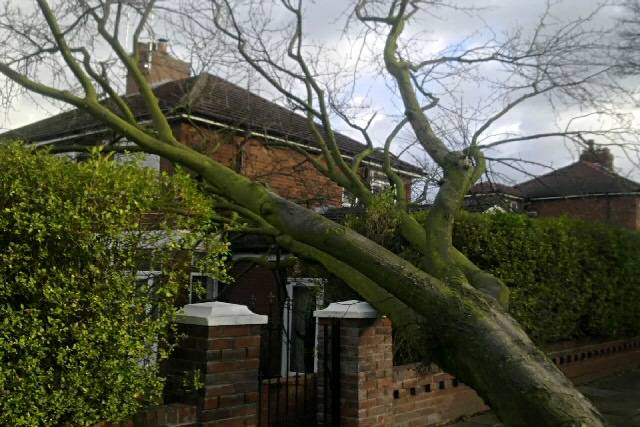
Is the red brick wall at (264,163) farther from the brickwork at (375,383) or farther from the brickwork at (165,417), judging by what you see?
the brickwork at (165,417)

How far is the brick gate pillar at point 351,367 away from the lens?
251 inches

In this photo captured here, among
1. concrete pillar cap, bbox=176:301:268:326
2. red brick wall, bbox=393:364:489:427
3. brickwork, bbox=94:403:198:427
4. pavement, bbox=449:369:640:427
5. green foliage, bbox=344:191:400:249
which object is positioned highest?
green foliage, bbox=344:191:400:249

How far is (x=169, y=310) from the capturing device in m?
4.21

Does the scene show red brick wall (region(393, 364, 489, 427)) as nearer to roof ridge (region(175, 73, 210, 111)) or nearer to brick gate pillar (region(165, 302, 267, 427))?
brick gate pillar (region(165, 302, 267, 427))

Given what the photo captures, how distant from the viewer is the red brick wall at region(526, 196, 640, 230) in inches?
1174

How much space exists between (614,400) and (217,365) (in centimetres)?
777

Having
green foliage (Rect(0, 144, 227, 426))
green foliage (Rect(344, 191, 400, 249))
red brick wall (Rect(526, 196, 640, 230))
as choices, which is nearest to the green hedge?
green foliage (Rect(344, 191, 400, 249))

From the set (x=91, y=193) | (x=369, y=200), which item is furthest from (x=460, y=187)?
(x=91, y=193)

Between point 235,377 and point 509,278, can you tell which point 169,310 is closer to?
point 235,377

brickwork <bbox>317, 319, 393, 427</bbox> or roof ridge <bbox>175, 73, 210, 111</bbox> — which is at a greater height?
roof ridge <bbox>175, 73, 210, 111</bbox>

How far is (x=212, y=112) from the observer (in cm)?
1512

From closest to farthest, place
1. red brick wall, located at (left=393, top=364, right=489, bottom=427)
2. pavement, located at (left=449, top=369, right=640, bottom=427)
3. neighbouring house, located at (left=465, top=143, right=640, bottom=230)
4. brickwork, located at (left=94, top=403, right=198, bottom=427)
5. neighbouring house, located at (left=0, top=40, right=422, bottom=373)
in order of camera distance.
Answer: brickwork, located at (left=94, top=403, right=198, bottom=427)
red brick wall, located at (left=393, top=364, right=489, bottom=427)
pavement, located at (left=449, top=369, right=640, bottom=427)
neighbouring house, located at (left=0, top=40, right=422, bottom=373)
neighbouring house, located at (left=465, top=143, right=640, bottom=230)

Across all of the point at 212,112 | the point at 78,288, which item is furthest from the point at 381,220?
the point at 212,112

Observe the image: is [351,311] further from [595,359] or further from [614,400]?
[595,359]
